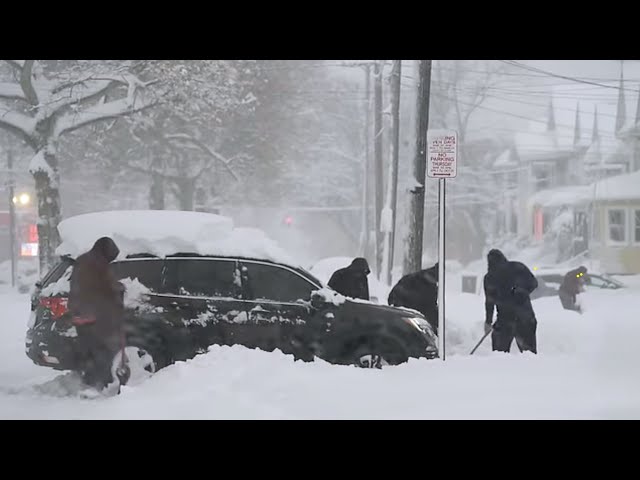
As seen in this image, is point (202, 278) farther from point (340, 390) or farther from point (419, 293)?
point (419, 293)

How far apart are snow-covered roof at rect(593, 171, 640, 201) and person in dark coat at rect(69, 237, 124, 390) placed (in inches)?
743

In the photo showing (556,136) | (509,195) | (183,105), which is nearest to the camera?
(183,105)

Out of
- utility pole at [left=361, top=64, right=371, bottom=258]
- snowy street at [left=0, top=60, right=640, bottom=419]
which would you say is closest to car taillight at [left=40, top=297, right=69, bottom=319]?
snowy street at [left=0, top=60, right=640, bottom=419]

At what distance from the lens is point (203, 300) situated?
23.8ft

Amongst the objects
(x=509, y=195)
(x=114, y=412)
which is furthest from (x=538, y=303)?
(x=509, y=195)

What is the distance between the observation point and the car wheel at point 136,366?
277 inches

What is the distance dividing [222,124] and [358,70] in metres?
7.30

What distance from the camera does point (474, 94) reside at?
22.9 m

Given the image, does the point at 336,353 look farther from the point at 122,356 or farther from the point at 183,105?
the point at 183,105

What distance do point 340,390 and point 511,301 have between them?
254 centimetres

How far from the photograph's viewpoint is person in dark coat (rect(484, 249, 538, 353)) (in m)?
8.11

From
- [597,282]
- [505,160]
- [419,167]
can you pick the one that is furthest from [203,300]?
[505,160]

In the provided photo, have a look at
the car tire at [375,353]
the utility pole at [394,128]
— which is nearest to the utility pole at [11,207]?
the car tire at [375,353]

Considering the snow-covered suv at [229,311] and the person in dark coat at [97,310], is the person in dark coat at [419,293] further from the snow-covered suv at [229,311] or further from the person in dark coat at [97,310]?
the person in dark coat at [97,310]
